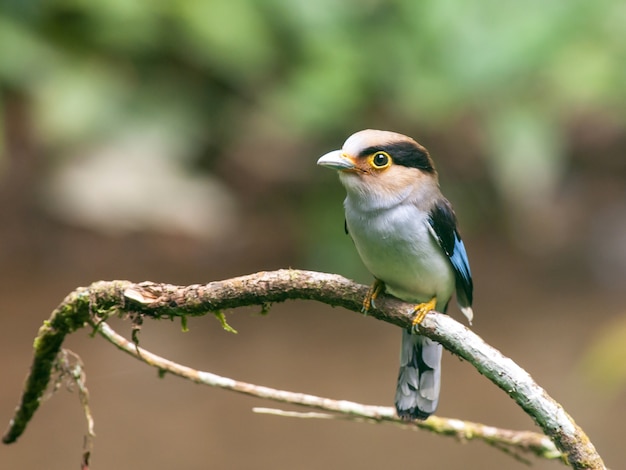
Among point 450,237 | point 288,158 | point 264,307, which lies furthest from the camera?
point 288,158

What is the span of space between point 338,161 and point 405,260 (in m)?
0.30

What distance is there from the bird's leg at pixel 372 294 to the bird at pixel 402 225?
0.04ft

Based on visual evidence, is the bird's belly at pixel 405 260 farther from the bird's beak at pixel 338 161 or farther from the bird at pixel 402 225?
the bird's beak at pixel 338 161

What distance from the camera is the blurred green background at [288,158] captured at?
5.51 m

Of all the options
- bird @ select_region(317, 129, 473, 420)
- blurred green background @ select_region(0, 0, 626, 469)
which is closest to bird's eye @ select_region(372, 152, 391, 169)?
bird @ select_region(317, 129, 473, 420)

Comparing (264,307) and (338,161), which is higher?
(338,161)

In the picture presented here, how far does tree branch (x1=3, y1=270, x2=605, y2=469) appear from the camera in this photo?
6.05 ft

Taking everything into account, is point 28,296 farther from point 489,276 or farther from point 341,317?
point 489,276

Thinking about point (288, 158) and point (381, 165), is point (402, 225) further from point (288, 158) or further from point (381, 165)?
point (288, 158)

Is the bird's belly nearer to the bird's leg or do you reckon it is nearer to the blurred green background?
the bird's leg

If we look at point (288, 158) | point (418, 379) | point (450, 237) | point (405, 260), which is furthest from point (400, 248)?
point (288, 158)

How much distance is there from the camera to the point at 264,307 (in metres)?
2.17

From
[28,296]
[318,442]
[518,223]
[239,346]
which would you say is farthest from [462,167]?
[28,296]

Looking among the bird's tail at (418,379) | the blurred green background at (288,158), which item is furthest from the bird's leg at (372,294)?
the blurred green background at (288,158)
